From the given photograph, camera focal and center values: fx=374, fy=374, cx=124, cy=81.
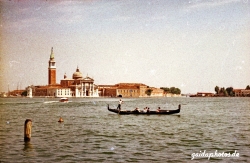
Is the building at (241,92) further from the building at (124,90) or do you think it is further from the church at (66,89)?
the church at (66,89)

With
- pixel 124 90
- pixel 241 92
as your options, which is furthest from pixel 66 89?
pixel 241 92

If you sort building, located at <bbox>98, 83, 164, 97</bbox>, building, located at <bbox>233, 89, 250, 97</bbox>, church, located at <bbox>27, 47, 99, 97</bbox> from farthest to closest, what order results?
building, located at <bbox>98, 83, 164, 97</bbox> < church, located at <bbox>27, 47, 99, 97</bbox> < building, located at <bbox>233, 89, 250, 97</bbox>

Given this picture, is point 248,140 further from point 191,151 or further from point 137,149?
point 137,149

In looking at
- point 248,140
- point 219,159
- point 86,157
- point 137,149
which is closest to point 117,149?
point 137,149

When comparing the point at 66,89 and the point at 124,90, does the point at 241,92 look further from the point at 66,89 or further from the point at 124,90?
the point at 66,89

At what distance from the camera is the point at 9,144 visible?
12609mm

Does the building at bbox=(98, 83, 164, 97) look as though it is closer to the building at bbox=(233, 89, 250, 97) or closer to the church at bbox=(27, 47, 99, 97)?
the church at bbox=(27, 47, 99, 97)

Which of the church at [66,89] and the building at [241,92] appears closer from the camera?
the building at [241,92]

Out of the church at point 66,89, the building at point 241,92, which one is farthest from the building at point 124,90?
the building at point 241,92

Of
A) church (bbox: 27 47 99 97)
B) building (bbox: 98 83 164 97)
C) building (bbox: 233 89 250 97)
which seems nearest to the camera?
building (bbox: 233 89 250 97)

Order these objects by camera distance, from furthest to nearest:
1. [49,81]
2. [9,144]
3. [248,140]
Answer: [49,81] < [248,140] < [9,144]

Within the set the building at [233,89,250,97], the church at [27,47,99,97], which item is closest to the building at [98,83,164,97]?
the church at [27,47,99,97]

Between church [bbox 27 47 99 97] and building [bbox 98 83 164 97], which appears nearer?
church [bbox 27 47 99 97]

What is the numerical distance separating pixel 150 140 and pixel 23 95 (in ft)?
321
